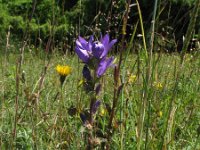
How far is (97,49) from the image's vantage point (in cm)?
92

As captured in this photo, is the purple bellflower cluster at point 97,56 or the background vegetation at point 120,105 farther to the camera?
the background vegetation at point 120,105

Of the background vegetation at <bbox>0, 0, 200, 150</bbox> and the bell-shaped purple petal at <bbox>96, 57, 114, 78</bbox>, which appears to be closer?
the bell-shaped purple petal at <bbox>96, 57, 114, 78</bbox>

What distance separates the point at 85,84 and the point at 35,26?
9.27m

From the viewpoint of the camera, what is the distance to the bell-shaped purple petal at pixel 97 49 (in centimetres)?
92

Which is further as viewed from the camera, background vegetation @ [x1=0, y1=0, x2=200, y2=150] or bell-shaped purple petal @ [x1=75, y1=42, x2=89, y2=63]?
background vegetation @ [x1=0, y1=0, x2=200, y2=150]

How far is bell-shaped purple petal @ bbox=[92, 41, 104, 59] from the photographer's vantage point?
0.92m

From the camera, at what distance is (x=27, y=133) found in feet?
5.40

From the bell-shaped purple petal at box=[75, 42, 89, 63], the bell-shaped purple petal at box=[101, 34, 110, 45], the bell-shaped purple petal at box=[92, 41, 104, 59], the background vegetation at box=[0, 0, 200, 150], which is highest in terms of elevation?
the bell-shaped purple petal at box=[101, 34, 110, 45]

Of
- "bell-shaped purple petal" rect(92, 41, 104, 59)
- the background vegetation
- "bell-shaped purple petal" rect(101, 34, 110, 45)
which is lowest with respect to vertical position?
the background vegetation

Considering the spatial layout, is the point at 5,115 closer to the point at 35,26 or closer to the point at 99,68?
the point at 99,68

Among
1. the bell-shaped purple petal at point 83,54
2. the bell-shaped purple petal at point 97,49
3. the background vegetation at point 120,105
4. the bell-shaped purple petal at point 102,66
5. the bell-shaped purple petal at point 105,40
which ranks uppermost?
the bell-shaped purple petal at point 105,40

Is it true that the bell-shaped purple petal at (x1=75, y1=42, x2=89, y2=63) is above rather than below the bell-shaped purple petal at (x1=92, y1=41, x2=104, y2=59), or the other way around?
below

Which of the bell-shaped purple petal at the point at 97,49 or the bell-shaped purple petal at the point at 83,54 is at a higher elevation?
the bell-shaped purple petal at the point at 97,49

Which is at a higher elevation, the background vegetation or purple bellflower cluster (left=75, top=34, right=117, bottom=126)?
purple bellflower cluster (left=75, top=34, right=117, bottom=126)
